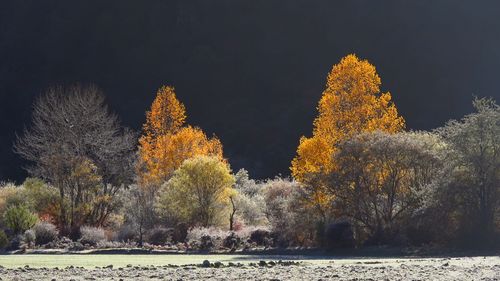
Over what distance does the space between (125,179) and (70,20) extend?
59117 millimetres

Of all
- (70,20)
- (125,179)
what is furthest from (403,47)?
(125,179)

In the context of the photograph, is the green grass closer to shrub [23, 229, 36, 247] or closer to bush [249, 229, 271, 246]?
bush [249, 229, 271, 246]

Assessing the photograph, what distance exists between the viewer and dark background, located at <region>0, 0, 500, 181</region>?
92.2 metres

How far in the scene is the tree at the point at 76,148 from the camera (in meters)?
48.7

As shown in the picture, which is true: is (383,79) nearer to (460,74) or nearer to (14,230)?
(460,74)

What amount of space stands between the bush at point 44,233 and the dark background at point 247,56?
150ft

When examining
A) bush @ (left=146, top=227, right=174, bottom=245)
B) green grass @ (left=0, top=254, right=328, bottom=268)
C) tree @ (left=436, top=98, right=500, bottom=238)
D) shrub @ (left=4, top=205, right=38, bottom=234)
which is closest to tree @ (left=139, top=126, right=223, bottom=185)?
bush @ (left=146, top=227, right=174, bottom=245)

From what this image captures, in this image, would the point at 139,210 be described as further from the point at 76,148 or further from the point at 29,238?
the point at 29,238

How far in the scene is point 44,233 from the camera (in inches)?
1628

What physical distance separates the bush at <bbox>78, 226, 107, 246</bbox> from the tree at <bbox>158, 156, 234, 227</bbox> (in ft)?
13.9

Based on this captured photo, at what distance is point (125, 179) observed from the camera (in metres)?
55.0

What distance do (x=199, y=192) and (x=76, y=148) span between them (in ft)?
39.8

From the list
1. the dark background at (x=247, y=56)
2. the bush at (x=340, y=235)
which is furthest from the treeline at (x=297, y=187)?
the dark background at (x=247, y=56)

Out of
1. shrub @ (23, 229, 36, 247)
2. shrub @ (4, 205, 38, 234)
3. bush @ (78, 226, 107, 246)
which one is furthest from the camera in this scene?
bush @ (78, 226, 107, 246)
